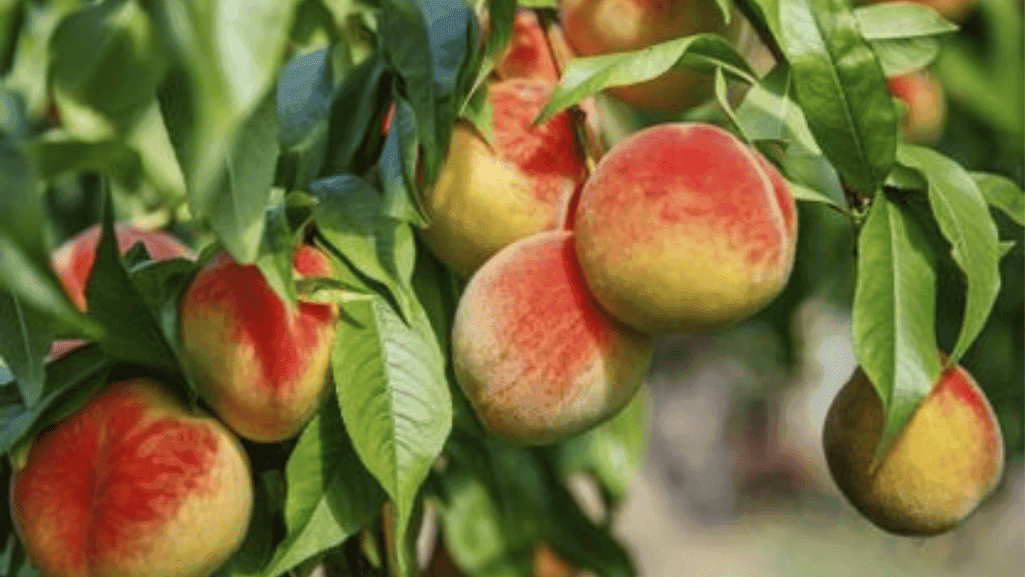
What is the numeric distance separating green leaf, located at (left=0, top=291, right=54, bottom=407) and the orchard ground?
3788mm

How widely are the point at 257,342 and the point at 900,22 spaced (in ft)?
1.29

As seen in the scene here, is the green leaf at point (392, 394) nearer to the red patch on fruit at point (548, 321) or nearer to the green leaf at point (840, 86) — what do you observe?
the red patch on fruit at point (548, 321)

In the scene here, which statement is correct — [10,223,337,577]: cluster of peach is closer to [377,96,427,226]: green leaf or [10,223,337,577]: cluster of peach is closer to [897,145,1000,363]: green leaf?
[377,96,427,226]: green leaf

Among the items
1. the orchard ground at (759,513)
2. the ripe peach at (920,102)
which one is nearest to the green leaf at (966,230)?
the ripe peach at (920,102)

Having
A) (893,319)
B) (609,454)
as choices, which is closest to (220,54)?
(893,319)

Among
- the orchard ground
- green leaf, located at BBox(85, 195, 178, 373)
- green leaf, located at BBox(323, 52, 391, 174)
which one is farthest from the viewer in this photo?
the orchard ground

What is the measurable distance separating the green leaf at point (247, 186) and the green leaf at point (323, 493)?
0.49 ft

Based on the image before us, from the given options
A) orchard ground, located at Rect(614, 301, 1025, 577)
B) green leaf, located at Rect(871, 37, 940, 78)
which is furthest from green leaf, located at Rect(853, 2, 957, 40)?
orchard ground, located at Rect(614, 301, 1025, 577)

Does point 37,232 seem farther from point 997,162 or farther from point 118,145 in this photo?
point 997,162

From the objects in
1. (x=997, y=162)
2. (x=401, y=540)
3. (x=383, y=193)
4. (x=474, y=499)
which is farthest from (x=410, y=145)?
(x=997, y=162)

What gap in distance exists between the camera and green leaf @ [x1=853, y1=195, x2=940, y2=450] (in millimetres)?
851

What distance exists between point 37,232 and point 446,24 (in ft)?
1.11

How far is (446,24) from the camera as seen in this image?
35.7 inches

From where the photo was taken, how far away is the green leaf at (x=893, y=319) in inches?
33.5
